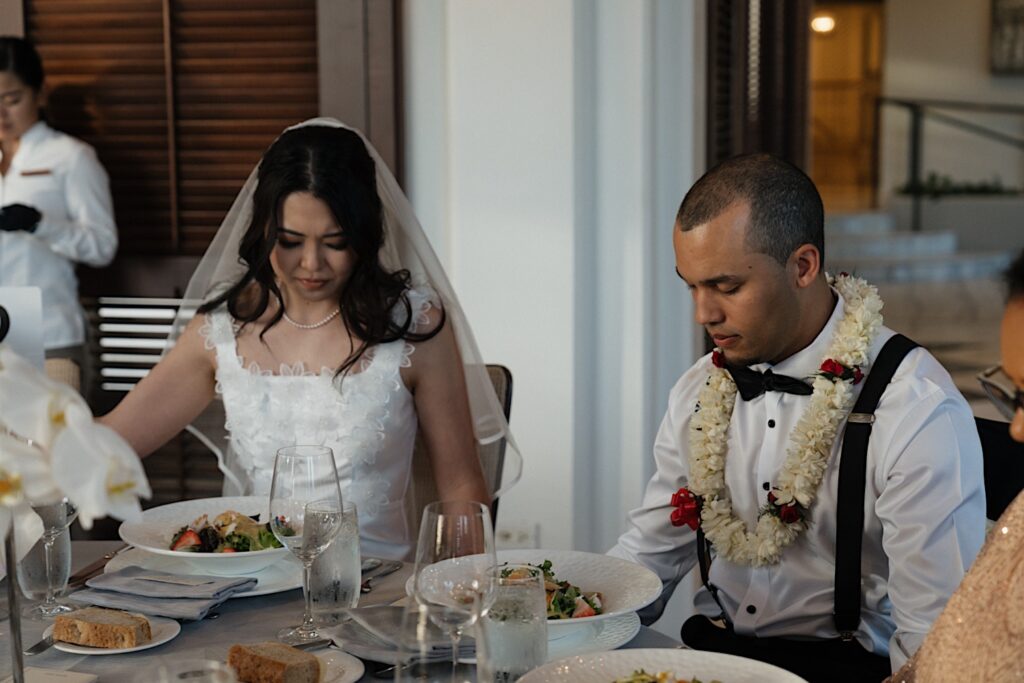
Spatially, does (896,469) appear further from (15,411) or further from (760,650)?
(15,411)

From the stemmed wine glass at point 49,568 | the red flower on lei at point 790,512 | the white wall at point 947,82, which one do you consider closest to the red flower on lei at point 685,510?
the red flower on lei at point 790,512

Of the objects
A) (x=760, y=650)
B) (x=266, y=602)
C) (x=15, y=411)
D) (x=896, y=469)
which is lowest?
(x=760, y=650)

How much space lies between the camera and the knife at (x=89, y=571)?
1.97 m

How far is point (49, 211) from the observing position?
13.3 feet

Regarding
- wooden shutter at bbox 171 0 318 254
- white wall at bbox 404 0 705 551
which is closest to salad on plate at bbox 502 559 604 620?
white wall at bbox 404 0 705 551

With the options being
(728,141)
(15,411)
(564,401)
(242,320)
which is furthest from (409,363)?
(728,141)

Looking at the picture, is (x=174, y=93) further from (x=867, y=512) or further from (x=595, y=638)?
(x=595, y=638)

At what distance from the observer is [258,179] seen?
2.87 meters

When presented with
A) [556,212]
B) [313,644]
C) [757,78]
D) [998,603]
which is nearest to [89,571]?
[313,644]

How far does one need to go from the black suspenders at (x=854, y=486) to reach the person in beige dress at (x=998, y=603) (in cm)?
72

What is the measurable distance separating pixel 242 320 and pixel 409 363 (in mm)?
396

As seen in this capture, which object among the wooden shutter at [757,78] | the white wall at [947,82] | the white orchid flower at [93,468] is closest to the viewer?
the white orchid flower at [93,468]

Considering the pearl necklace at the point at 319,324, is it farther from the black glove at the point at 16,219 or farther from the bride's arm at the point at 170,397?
the black glove at the point at 16,219

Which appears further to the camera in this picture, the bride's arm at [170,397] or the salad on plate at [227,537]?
the bride's arm at [170,397]
